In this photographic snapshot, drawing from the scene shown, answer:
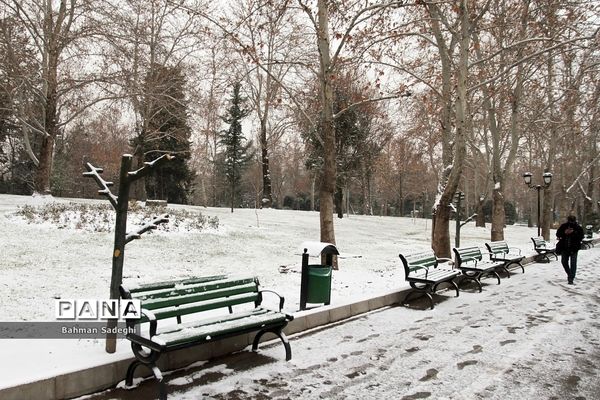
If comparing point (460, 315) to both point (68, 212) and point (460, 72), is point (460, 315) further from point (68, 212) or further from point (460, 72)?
point (68, 212)

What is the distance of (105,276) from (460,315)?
663 cm

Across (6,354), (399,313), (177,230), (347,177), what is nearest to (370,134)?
(347,177)

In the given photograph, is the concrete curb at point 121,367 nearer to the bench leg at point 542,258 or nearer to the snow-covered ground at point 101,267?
the snow-covered ground at point 101,267

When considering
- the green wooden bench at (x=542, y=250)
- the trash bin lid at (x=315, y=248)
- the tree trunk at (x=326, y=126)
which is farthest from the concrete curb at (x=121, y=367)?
the green wooden bench at (x=542, y=250)

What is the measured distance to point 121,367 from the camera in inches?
176

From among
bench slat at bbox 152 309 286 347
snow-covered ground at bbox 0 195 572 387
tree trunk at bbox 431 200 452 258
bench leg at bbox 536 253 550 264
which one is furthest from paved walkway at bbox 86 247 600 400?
bench leg at bbox 536 253 550 264

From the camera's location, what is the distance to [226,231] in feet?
55.5

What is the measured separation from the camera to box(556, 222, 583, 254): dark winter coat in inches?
444

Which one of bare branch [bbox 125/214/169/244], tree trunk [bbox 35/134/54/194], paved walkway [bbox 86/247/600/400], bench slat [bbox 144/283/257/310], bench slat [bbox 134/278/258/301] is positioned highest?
tree trunk [bbox 35/134/54/194]

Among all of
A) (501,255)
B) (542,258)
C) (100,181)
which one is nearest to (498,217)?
(542,258)

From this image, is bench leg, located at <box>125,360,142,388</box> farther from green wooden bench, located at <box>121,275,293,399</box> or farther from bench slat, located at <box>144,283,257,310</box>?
bench slat, located at <box>144,283,257,310</box>

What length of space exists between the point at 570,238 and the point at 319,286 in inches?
303

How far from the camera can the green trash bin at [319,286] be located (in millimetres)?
7207

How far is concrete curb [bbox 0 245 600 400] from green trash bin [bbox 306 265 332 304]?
20 cm
